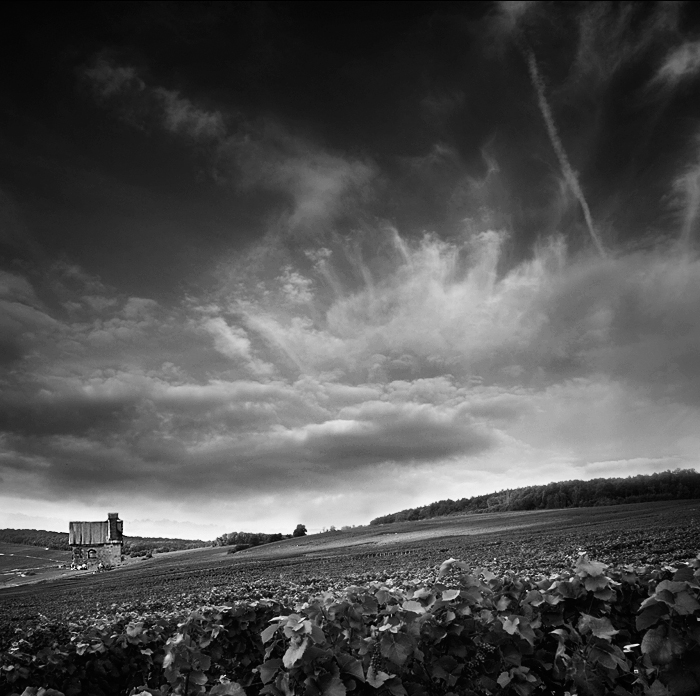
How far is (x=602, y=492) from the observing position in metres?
113

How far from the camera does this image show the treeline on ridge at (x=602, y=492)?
104 meters

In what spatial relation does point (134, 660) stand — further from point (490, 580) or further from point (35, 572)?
point (35, 572)

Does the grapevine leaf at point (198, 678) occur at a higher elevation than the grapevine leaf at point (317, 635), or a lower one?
lower

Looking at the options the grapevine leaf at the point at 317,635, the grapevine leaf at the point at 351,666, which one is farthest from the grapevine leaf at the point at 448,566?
the grapevine leaf at the point at 317,635

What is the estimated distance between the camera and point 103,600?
163ft

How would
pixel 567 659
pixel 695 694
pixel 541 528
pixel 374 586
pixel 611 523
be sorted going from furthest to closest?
1. pixel 541 528
2. pixel 611 523
3. pixel 374 586
4. pixel 567 659
5. pixel 695 694

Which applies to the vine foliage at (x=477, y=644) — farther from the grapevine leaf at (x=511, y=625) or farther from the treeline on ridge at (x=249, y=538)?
the treeline on ridge at (x=249, y=538)

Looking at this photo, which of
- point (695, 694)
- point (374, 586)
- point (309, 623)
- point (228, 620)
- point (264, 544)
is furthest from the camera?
point (264, 544)

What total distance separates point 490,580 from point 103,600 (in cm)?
5416

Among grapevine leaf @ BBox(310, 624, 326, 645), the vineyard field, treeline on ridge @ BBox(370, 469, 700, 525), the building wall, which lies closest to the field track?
treeline on ridge @ BBox(370, 469, 700, 525)

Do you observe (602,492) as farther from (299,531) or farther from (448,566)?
(448,566)

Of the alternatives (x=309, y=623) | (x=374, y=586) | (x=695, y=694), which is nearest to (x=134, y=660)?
(x=374, y=586)

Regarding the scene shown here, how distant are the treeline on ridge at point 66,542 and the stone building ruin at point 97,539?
4775 mm

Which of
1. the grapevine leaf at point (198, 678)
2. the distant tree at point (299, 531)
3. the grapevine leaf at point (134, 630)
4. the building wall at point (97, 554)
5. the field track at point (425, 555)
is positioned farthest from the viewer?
the distant tree at point (299, 531)
